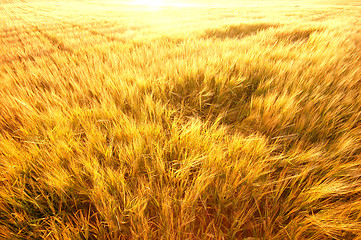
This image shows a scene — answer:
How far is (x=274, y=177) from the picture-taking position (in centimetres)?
58

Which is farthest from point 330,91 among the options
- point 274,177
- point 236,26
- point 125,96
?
point 236,26

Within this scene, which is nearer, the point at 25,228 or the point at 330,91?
the point at 25,228

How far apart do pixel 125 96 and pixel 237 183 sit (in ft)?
2.57

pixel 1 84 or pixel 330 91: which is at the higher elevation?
pixel 330 91

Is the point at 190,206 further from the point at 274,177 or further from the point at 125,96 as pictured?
the point at 125,96

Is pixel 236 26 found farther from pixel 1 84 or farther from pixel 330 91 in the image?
pixel 1 84

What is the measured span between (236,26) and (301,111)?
3649 millimetres

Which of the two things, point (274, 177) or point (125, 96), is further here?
point (125, 96)

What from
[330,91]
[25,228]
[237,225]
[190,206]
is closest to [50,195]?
[25,228]

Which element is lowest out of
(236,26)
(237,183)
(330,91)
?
(237,183)

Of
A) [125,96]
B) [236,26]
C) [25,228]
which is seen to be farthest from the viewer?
[236,26]

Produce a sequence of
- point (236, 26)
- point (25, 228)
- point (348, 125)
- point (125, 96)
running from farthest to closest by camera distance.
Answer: point (236, 26)
point (125, 96)
point (348, 125)
point (25, 228)

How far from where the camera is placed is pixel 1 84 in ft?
3.86

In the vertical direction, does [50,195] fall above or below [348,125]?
below
